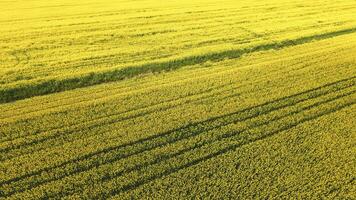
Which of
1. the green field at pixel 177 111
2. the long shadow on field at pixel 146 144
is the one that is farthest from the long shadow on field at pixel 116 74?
the long shadow on field at pixel 146 144

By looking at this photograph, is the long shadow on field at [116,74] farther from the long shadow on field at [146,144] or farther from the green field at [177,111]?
the long shadow on field at [146,144]

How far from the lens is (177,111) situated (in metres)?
13.1

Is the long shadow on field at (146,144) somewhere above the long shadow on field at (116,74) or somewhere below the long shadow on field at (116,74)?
→ below

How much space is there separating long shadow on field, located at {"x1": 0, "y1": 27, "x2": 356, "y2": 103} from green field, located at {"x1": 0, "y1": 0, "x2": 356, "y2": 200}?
58 mm

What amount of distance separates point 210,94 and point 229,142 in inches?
134

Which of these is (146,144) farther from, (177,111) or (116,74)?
(116,74)

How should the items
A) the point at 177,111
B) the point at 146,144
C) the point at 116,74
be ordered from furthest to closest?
the point at 116,74 → the point at 177,111 → the point at 146,144

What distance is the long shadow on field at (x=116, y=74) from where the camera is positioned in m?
14.8

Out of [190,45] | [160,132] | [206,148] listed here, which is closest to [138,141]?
[160,132]

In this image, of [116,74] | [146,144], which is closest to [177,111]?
[146,144]

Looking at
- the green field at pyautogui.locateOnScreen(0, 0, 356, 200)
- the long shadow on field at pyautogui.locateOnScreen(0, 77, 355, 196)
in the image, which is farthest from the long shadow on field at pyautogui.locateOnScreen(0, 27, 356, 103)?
the long shadow on field at pyautogui.locateOnScreen(0, 77, 355, 196)

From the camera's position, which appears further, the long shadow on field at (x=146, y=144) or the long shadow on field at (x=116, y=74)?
the long shadow on field at (x=116, y=74)

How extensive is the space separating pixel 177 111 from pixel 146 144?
227 cm

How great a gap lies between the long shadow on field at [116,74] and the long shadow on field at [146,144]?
516cm
